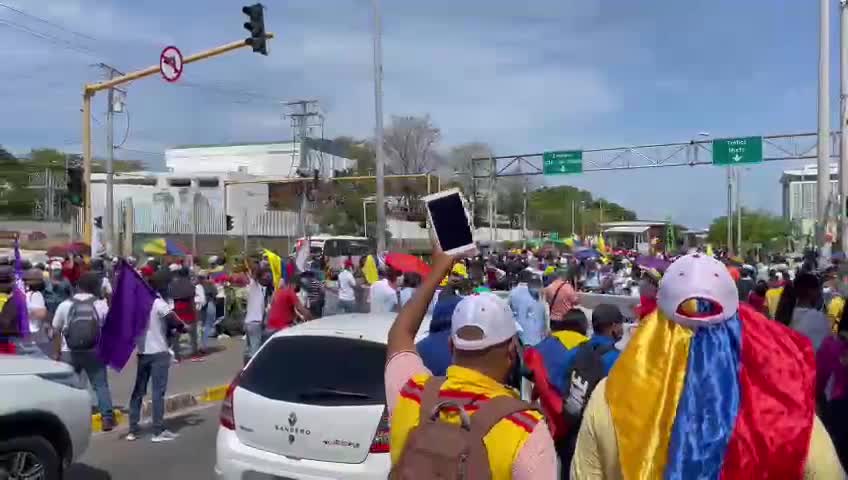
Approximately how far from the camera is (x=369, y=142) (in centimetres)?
7281

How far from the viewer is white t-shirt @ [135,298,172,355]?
28.7 ft

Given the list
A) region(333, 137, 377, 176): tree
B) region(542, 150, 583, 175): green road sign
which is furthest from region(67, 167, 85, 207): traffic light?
region(333, 137, 377, 176): tree

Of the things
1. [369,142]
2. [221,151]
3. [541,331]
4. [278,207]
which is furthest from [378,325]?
[221,151]

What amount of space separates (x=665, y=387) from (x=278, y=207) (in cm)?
5867

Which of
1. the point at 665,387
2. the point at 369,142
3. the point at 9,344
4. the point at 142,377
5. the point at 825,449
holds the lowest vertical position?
the point at 142,377

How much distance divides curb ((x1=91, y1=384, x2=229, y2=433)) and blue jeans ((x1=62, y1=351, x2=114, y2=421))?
248 millimetres

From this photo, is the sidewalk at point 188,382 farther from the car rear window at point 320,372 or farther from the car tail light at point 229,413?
the car rear window at point 320,372

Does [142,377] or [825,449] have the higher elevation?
[825,449]

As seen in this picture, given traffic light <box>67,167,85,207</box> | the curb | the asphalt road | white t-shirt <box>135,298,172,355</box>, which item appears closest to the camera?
the asphalt road

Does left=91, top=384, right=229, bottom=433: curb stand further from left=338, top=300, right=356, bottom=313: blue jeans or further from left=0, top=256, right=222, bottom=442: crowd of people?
left=338, top=300, right=356, bottom=313: blue jeans

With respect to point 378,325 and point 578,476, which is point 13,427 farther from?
point 578,476

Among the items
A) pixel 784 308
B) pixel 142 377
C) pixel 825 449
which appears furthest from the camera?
pixel 142 377

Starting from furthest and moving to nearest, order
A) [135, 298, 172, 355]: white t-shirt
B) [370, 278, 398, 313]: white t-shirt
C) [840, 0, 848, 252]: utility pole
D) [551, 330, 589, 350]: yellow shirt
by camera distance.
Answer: [840, 0, 848, 252]: utility pole, [370, 278, 398, 313]: white t-shirt, [135, 298, 172, 355]: white t-shirt, [551, 330, 589, 350]: yellow shirt

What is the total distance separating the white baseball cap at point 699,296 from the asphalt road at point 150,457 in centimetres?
628
